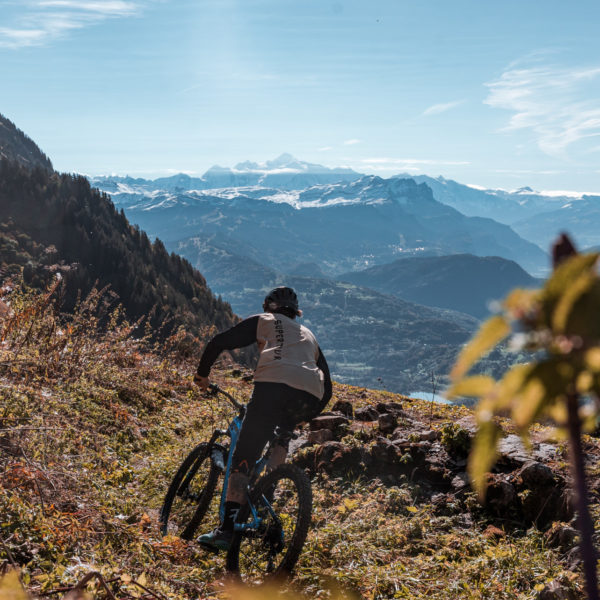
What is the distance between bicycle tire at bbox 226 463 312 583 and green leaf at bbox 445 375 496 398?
401cm

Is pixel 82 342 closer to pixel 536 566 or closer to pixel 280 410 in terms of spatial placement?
pixel 280 410

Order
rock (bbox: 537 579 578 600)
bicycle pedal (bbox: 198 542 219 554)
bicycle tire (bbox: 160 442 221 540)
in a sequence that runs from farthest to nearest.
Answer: bicycle tire (bbox: 160 442 221 540)
bicycle pedal (bbox: 198 542 219 554)
rock (bbox: 537 579 578 600)

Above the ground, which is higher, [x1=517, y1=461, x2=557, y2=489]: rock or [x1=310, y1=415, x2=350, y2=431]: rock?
[x1=517, y1=461, x2=557, y2=489]: rock

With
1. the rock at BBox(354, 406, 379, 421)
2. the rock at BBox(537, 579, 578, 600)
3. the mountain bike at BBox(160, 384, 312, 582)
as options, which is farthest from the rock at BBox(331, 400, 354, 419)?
the rock at BBox(537, 579, 578, 600)

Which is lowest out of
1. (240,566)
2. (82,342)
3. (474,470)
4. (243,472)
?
(240,566)

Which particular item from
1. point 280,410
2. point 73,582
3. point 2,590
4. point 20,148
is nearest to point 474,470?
point 2,590

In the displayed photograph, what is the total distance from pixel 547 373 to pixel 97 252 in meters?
87.1

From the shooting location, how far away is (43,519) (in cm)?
414

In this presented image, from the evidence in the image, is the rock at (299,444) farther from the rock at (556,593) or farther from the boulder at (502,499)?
the rock at (556,593)

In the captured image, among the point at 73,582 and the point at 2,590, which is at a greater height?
the point at 2,590

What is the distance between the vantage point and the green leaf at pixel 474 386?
65cm

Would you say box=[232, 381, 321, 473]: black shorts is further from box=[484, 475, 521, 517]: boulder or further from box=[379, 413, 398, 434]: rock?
box=[379, 413, 398, 434]: rock

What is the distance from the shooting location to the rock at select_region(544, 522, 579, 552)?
452 centimetres

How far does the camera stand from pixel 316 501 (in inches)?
251
